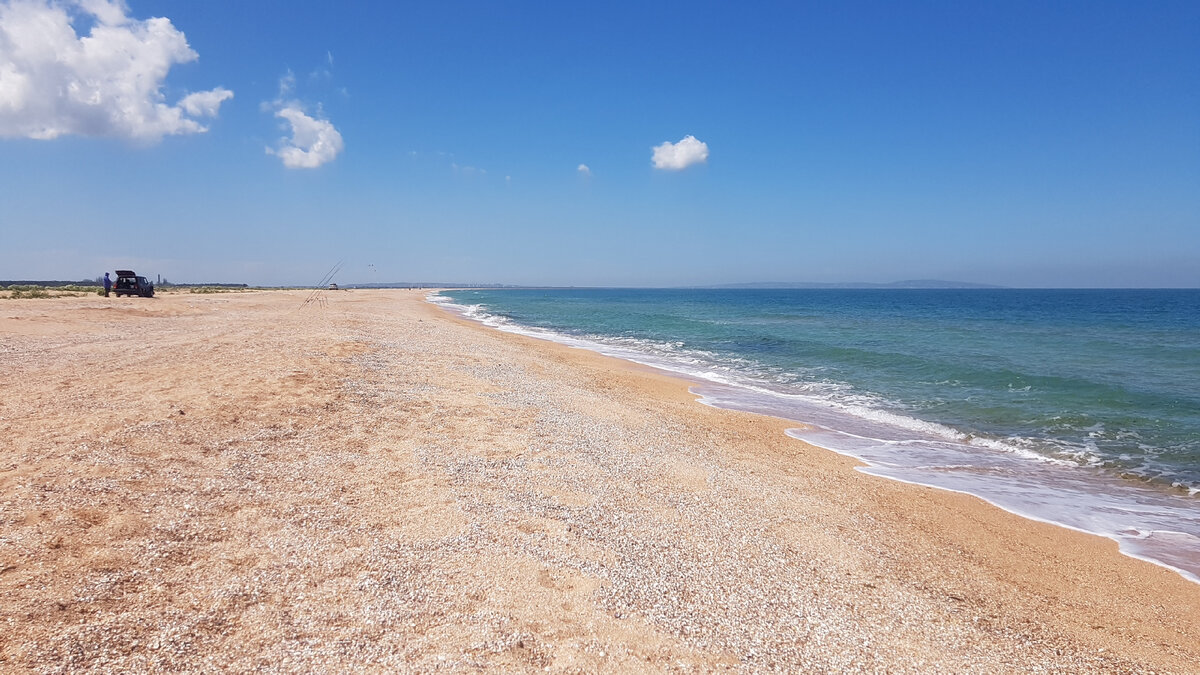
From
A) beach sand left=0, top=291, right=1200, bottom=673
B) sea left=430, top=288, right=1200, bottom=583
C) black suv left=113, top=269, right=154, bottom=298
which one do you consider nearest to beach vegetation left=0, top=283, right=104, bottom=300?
black suv left=113, top=269, right=154, bottom=298

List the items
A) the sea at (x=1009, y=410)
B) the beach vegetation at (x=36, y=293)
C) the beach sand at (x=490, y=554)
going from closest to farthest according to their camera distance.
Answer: the beach sand at (x=490, y=554)
the sea at (x=1009, y=410)
the beach vegetation at (x=36, y=293)

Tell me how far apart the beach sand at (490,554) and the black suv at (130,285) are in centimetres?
3829

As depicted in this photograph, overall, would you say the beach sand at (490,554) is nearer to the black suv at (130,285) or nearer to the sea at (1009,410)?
the sea at (1009,410)

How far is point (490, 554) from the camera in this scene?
5512 mm

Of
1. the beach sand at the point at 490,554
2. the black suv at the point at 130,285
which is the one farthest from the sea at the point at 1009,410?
the black suv at the point at 130,285

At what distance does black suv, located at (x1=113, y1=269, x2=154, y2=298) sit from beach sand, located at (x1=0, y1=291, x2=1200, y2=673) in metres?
38.3

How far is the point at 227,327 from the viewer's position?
22.8 metres

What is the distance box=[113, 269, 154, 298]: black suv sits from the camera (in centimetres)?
4047

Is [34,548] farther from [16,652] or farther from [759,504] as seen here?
[759,504]

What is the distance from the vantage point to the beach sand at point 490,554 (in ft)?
13.6

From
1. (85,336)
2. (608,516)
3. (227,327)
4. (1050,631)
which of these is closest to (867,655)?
(1050,631)

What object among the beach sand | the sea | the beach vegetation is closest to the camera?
the beach sand

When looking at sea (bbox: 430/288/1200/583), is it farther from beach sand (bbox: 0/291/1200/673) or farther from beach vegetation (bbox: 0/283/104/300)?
beach vegetation (bbox: 0/283/104/300)

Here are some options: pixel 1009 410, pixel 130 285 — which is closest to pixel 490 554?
pixel 1009 410
